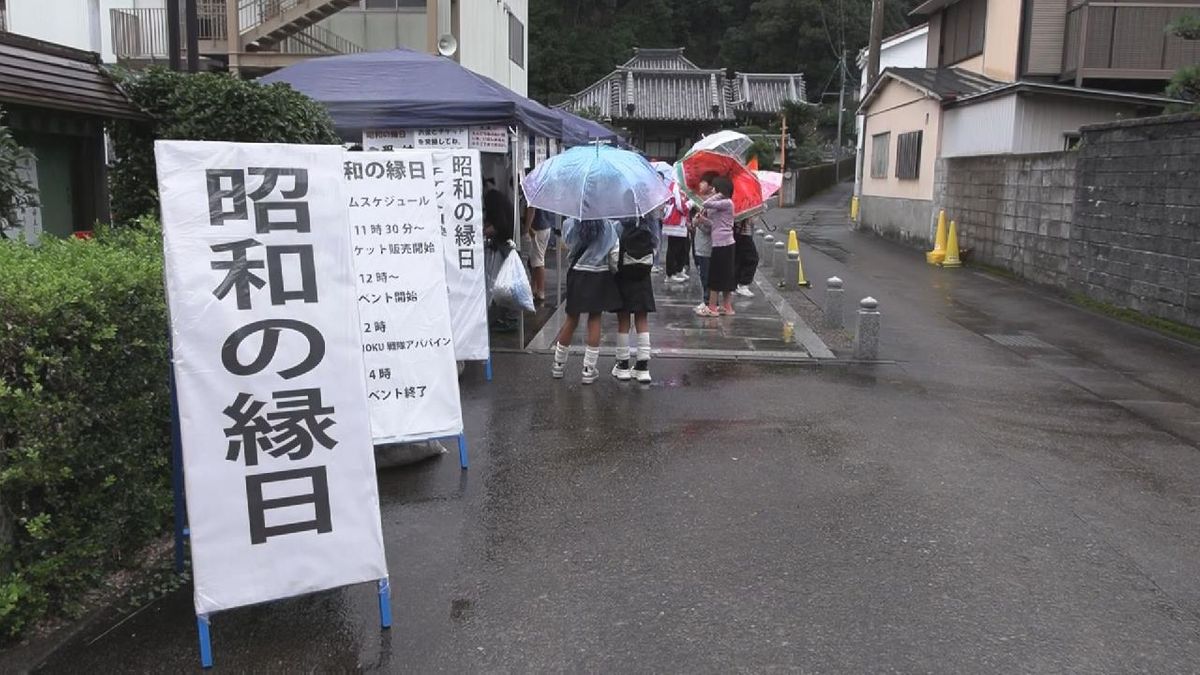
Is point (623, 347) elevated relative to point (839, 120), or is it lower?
lower

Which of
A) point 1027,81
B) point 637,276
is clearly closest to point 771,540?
point 637,276

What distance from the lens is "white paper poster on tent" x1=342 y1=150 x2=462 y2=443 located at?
18.5 feet

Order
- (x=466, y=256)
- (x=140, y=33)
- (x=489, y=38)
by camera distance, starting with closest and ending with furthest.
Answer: (x=466, y=256) < (x=140, y=33) < (x=489, y=38)

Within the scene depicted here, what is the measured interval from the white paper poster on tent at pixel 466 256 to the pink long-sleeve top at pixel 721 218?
3886 millimetres

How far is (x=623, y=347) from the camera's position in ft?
26.4

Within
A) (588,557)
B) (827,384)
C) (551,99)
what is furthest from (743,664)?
(551,99)

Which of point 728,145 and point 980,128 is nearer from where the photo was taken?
point 728,145

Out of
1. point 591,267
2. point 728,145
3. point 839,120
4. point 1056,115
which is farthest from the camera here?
point 839,120

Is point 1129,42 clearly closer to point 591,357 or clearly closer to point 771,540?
point 591,357

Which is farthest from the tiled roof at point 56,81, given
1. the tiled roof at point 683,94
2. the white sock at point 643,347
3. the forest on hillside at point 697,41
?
the forest on hillside at point 697,41

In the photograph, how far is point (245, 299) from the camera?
137 inches

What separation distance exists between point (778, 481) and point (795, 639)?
1961 millimetres

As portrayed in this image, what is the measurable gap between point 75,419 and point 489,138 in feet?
21.9

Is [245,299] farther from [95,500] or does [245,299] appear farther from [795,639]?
[795,639]
